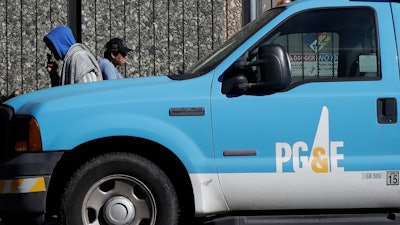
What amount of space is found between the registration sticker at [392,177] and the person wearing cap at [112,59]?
4.38m

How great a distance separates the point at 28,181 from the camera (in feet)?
22.0

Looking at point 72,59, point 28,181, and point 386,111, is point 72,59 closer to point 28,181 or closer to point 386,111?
point 28,181

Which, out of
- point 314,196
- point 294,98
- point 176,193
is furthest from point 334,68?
point 176,193

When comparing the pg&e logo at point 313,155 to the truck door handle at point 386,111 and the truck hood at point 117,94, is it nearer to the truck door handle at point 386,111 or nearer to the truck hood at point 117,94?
the truck door handle at point 386,111

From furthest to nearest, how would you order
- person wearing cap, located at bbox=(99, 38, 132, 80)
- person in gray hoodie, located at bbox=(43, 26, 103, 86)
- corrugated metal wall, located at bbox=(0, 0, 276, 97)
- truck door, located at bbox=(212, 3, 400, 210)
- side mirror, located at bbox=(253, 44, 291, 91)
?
corrugated metal wall, located at bbox=(0, 0, 276, 97) < person wearing cap, located at bbox=(99, 38, 132, 80) < person in gray hoodie, located at bbox=(43, 26, 103, 86) < truck door, located at bbox=(212, 3, 400, 210) < side mirror, located at bbox=(253, 44, 291, 91)

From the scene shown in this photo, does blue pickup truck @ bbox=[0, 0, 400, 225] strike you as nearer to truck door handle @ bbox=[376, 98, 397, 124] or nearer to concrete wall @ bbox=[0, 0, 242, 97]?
truck door handle @ bbox=[376, 98, 397, 124]

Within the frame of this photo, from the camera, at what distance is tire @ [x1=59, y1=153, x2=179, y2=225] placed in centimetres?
675

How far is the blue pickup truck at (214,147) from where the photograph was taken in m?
6.72

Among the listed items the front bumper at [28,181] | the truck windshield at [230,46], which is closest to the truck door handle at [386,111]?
the truck windshield at [230,46]

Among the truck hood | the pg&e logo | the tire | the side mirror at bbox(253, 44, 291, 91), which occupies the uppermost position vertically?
the side mirror at bbox(253, 44, 291, 91)

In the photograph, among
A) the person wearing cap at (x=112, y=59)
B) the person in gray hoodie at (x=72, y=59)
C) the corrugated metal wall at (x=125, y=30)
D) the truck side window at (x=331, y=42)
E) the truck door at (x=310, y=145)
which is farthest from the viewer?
the corrugated metal wall at (x=125, y=30)

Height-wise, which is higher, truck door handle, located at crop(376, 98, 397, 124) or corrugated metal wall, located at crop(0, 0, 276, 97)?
corrugated metal wall, located at crop(0, 0, 276, 97)

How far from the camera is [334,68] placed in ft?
22.8

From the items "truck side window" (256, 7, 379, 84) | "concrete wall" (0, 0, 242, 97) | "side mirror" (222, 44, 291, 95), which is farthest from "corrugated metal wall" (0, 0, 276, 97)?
"side mirror" (222, 44, 291, 95)
